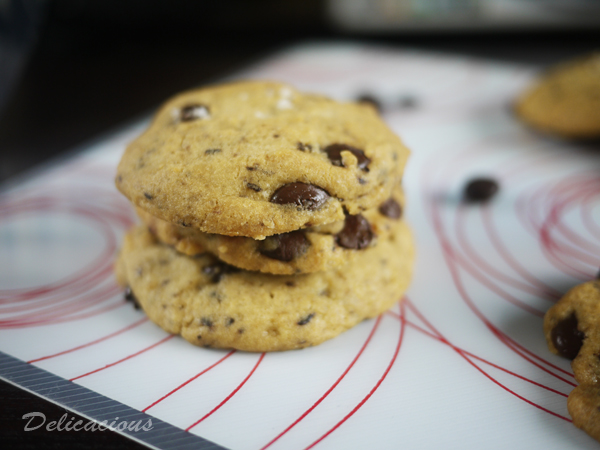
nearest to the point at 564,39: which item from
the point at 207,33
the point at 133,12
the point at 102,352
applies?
the point at 207,33

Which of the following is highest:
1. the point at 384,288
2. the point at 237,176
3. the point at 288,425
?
the point at 237,176

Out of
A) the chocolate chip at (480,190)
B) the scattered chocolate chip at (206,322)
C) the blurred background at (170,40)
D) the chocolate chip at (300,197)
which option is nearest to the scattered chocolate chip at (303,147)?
the chocolate chip at (300,197)

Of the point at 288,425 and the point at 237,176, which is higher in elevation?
the point at 237,176

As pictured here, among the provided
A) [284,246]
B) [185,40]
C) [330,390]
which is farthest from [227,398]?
[185,40]

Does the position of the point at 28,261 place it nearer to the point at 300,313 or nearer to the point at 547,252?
the point at 300,313

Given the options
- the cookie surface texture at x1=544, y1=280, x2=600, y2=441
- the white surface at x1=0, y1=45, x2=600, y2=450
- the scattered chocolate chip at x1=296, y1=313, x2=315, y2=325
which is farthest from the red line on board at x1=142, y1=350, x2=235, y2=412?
the cookie surface texture at x1=544, y1=280, x2=600, y2=441

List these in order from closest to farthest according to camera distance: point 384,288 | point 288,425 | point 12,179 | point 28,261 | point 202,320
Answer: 1. point 288,425
2. point 202,320
3. point 384,288
4. point 28,261
5. point 12,179

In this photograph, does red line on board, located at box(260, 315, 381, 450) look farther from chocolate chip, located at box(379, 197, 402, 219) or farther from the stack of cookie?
chocolate chip, located at box(379, 197, 402, 219)
